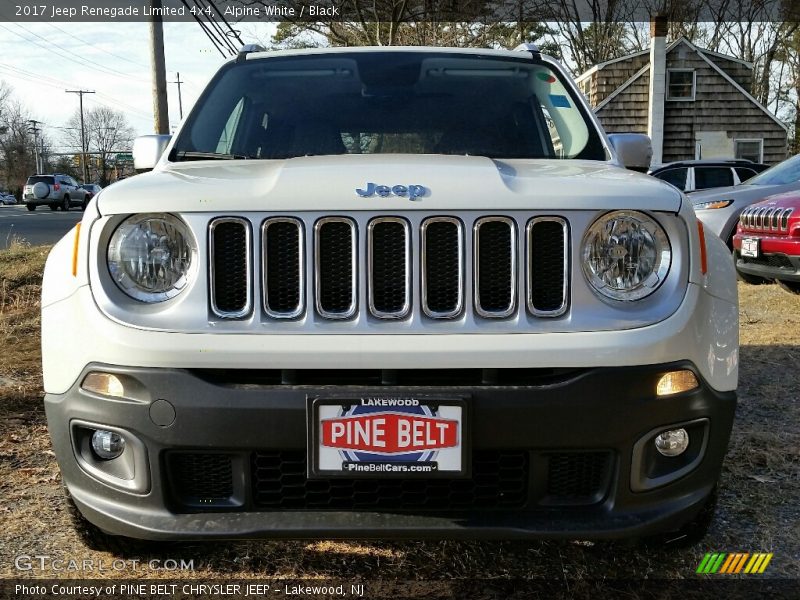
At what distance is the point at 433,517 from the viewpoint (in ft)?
6.44

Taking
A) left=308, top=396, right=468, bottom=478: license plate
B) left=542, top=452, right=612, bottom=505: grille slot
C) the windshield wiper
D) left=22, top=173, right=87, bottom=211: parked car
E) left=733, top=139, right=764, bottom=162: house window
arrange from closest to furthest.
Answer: left=308, top=396, right=468, bottom=478: license plate, left=542, top=452, right=612, bottom=505: grille slot, the windshield wiper, left=733, top=139, right=764, bottom=162: house window, left=22, top=173, right=87, bottom=211: parked car

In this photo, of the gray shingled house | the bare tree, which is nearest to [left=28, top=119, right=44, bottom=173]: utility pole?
the bare tree

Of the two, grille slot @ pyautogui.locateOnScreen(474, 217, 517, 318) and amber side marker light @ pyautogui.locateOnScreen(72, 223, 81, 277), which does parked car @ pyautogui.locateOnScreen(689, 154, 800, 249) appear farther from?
amber side marker light @ pyautogui.locateOnScreen(72, 223, 81, 277)

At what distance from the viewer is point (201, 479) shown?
202 cm

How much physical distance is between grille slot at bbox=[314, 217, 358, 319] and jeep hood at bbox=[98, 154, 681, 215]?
53 millimetres

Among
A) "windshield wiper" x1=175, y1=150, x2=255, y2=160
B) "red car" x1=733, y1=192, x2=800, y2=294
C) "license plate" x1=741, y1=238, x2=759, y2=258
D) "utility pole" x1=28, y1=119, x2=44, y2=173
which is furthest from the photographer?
"utility pole" x1=28, y1=119, x2=44, y2=173

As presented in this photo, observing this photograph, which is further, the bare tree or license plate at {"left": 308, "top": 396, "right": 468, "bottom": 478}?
the bare tree

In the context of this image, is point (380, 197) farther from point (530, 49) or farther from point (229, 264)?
point (530, 49)

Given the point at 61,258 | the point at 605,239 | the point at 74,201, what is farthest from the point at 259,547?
the point at 74,201

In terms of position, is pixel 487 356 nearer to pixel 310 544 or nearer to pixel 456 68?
pixel 310 544

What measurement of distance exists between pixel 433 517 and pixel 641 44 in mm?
34221

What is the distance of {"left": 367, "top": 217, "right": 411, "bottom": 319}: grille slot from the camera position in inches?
77.0

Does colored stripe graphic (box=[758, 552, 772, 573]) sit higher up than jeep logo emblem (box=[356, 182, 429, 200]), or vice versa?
jeep logo emblem (box=[356, 182, 429, 200])

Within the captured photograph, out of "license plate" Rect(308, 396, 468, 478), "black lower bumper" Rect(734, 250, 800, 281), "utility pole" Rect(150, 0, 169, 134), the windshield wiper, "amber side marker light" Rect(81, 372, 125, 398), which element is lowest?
"black lower bumper" Rect(734, 250, 800, 281)
